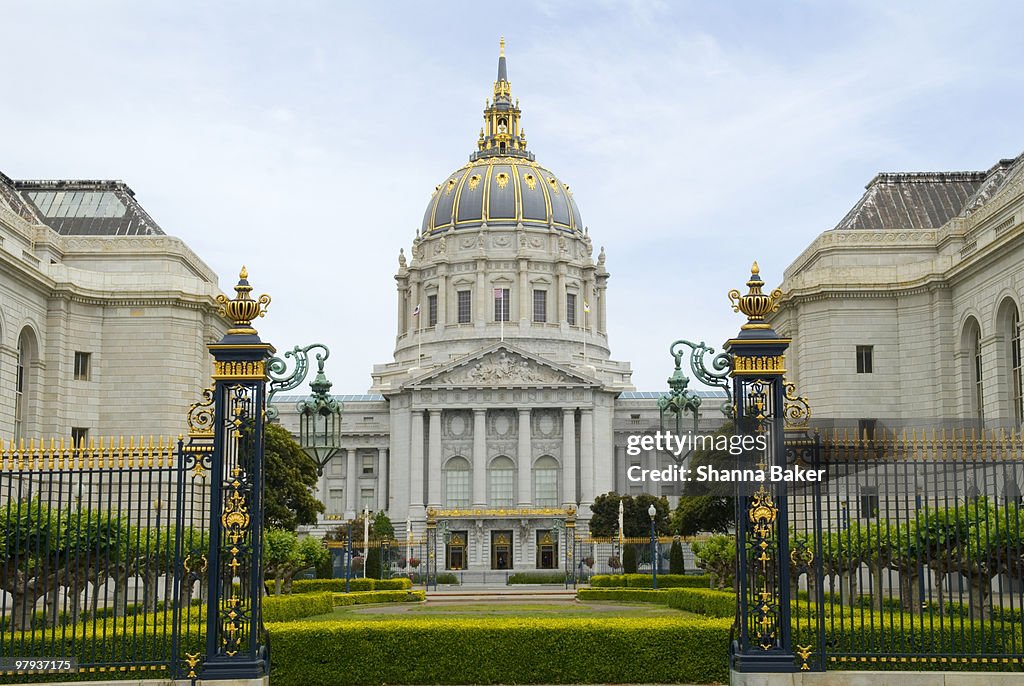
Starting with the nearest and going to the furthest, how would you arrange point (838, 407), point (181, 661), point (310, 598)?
1. point (181, 661)
2. point (310, 598)
3. point (838, 407)

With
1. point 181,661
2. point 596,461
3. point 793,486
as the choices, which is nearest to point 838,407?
point 793,486

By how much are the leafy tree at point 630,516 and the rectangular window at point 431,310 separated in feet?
128

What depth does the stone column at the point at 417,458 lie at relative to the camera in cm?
10938

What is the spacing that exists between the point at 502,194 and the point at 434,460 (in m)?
34.0

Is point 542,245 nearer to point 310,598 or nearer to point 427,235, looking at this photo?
point 427,235

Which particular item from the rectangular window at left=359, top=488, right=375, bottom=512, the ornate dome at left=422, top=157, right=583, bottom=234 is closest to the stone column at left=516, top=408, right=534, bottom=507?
the rectangular window at left=359, top=488, right=375, bottom=512

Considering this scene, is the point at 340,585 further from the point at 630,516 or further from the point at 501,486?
the point at 501,486

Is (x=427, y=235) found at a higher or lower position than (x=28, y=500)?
higher

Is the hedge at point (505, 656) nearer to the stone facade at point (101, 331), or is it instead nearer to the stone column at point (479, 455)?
the stone facade at point (101, 331)

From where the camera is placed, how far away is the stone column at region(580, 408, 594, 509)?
109 meters

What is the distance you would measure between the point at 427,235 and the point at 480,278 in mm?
10174

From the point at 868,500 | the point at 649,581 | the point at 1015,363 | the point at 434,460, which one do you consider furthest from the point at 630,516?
the point at 868,500

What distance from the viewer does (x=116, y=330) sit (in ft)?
191

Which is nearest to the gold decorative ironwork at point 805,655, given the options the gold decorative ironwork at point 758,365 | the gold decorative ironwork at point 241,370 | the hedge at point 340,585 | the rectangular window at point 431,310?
the gold decorative ironwork at point 758,365
